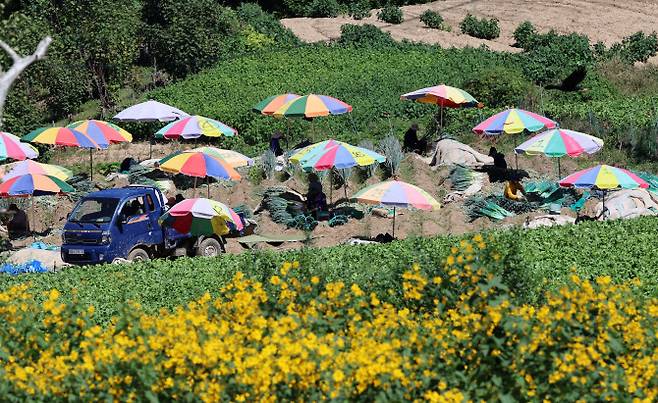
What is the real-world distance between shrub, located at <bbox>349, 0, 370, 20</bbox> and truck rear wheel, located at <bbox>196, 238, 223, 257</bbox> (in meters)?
26.6

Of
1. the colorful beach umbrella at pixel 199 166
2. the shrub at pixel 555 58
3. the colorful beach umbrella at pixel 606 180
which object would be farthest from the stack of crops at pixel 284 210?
the shrub at pixel 555 58

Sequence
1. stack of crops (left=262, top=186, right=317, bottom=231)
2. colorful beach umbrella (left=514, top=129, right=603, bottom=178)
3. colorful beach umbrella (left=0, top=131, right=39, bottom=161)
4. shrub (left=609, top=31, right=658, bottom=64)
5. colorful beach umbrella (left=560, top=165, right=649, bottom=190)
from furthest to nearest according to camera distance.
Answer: shrub (left=609, top=31, right=658, bottom=64) < colorful beach umbrella (left=0, top=131, right=39, bottom=161) < colorful beach umbrella (left=514, top=129, right=603, bottom=178) < stack of crops (left=262, top=186, right=317, bottom=231) < colorful beach umbrella (left=560, top=165, right=649, bottom=190)

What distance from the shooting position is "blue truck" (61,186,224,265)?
17984 mm

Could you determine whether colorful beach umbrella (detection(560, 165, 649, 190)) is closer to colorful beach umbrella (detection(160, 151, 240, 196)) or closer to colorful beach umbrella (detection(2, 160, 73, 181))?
colorful beach umbrella (detection(160, 151, 240, 196))

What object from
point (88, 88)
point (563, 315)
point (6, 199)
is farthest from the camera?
point (88, 88)

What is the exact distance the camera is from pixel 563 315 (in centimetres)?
930

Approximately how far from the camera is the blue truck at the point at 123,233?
18.0 meters

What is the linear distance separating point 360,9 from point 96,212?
94.3 feet

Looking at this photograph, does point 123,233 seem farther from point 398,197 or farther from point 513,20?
point 513,20

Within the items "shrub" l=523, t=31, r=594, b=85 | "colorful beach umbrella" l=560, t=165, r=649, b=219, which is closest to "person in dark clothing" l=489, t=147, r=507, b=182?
"colorful beach umbrella" l=560, t=165, r=649, b=219

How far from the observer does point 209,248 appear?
19.0 metres

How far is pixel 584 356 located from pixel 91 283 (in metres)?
8.19

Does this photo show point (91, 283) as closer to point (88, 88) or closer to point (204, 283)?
point (204, 283)

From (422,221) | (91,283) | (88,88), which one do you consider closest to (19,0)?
(88,88)
